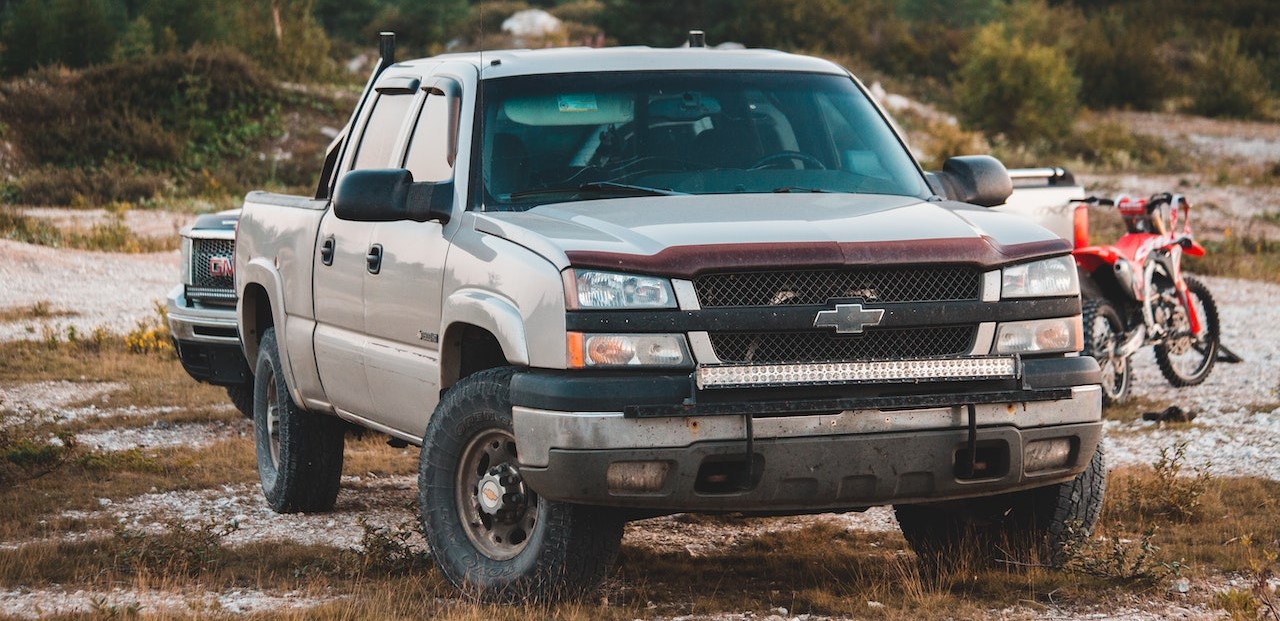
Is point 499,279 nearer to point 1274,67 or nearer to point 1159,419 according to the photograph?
point 1159,419

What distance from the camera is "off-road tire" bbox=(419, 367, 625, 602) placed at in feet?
17.7

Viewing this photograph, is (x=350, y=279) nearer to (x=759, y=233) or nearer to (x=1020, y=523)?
(x=759, y=233)

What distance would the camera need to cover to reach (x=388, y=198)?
6078 mm

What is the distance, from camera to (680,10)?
188 feet

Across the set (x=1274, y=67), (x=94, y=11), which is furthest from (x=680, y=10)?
(x=94, y=11)

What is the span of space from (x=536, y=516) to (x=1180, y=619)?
2.07 meters

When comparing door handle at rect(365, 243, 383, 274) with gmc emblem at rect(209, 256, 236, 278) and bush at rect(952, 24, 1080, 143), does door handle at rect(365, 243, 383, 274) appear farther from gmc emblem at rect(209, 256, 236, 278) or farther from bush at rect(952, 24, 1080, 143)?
bush at rect(952, 24, 1080, 143)

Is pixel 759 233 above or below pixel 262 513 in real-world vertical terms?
above

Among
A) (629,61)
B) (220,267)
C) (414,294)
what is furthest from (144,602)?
(220,267)

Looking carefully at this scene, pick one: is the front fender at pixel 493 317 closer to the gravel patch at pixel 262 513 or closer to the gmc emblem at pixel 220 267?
the gravel patch at pixel 262 513

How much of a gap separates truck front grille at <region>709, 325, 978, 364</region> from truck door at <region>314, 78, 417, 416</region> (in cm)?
198

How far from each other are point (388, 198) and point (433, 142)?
0.70 meters

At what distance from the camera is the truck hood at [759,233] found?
5.14m

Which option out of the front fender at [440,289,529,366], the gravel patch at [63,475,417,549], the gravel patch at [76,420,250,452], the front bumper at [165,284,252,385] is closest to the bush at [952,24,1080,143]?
the gravel patch at [76,420,250,452]
